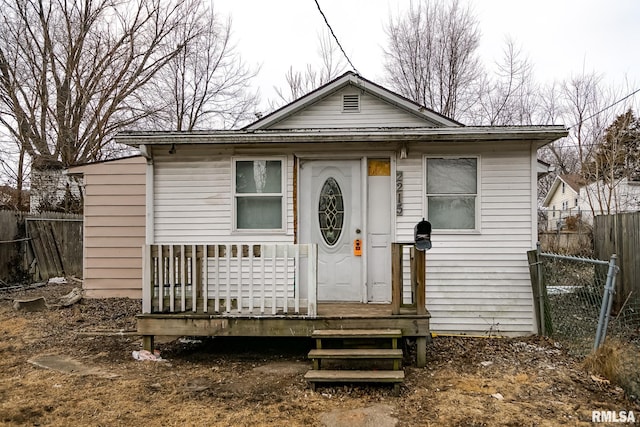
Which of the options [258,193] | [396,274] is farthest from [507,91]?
[396,274]

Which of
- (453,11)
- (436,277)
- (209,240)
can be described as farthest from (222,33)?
(436,277)

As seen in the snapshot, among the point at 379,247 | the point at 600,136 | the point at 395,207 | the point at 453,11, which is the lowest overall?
the point at 379,247

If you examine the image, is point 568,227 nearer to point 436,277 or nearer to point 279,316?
point 436,277

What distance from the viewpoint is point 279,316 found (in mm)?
4766

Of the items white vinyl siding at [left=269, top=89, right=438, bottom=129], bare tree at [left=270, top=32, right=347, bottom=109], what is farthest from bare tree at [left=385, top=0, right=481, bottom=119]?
white vinyl siding at [left=269, top=89, right=438, bottom=129]

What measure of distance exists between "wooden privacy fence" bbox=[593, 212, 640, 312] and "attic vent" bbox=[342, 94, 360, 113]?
189 inches

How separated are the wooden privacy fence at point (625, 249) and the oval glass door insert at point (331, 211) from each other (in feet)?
14.3

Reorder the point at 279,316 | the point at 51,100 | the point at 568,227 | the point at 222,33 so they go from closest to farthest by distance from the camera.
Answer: the point at 279,316 < the point at 51,100 < the point at 222,33 < the point at 568,227

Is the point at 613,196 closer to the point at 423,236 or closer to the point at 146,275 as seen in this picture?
the point at 423,236

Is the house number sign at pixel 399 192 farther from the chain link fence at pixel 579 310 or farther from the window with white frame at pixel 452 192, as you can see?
the chain link fence at pixel 579 310

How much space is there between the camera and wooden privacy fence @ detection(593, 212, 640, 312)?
6449mm

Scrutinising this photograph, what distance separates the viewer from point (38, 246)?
36.3 feet

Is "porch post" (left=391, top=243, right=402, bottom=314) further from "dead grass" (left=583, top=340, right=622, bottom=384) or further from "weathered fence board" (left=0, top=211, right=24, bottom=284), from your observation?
"weathered fence board" (left=0, top=211, right=24, bottom=284)

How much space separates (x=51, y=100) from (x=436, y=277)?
55.0 ft
